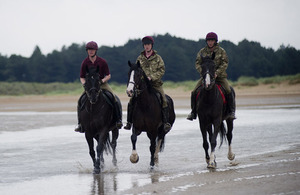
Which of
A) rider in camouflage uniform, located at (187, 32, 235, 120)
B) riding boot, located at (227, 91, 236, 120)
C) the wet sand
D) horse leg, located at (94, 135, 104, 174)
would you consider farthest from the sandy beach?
horse leg, located at (94, 135, 104, 174)

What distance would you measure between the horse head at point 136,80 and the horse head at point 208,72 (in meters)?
1.20

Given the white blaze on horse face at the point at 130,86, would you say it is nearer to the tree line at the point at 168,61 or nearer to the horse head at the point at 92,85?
the horse head at the point at 92,85

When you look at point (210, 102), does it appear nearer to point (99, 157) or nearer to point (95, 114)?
point (95, 114)

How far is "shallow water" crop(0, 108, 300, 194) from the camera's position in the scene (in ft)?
28.1

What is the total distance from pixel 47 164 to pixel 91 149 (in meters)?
1.44

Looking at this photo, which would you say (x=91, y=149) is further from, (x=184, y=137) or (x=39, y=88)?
(x=39, y=88)

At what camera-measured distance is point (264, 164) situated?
9883mm

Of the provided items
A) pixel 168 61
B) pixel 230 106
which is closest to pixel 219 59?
pixel 230 106

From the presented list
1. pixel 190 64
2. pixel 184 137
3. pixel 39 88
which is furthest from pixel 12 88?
pixel 184 137

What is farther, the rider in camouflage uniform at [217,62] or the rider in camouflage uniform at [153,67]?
the rider in camouflage uniform at [217,62]

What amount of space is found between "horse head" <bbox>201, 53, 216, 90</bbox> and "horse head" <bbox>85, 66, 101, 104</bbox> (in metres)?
2.21

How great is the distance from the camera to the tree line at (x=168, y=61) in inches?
1544

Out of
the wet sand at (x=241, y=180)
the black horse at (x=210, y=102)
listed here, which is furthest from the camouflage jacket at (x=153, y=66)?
the wet sand at (x=241, y=180)

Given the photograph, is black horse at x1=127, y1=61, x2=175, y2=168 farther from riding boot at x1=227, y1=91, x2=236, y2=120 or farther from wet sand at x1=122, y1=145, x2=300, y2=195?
riding boot at x1=227, y1=91, x2=236, y2=120
